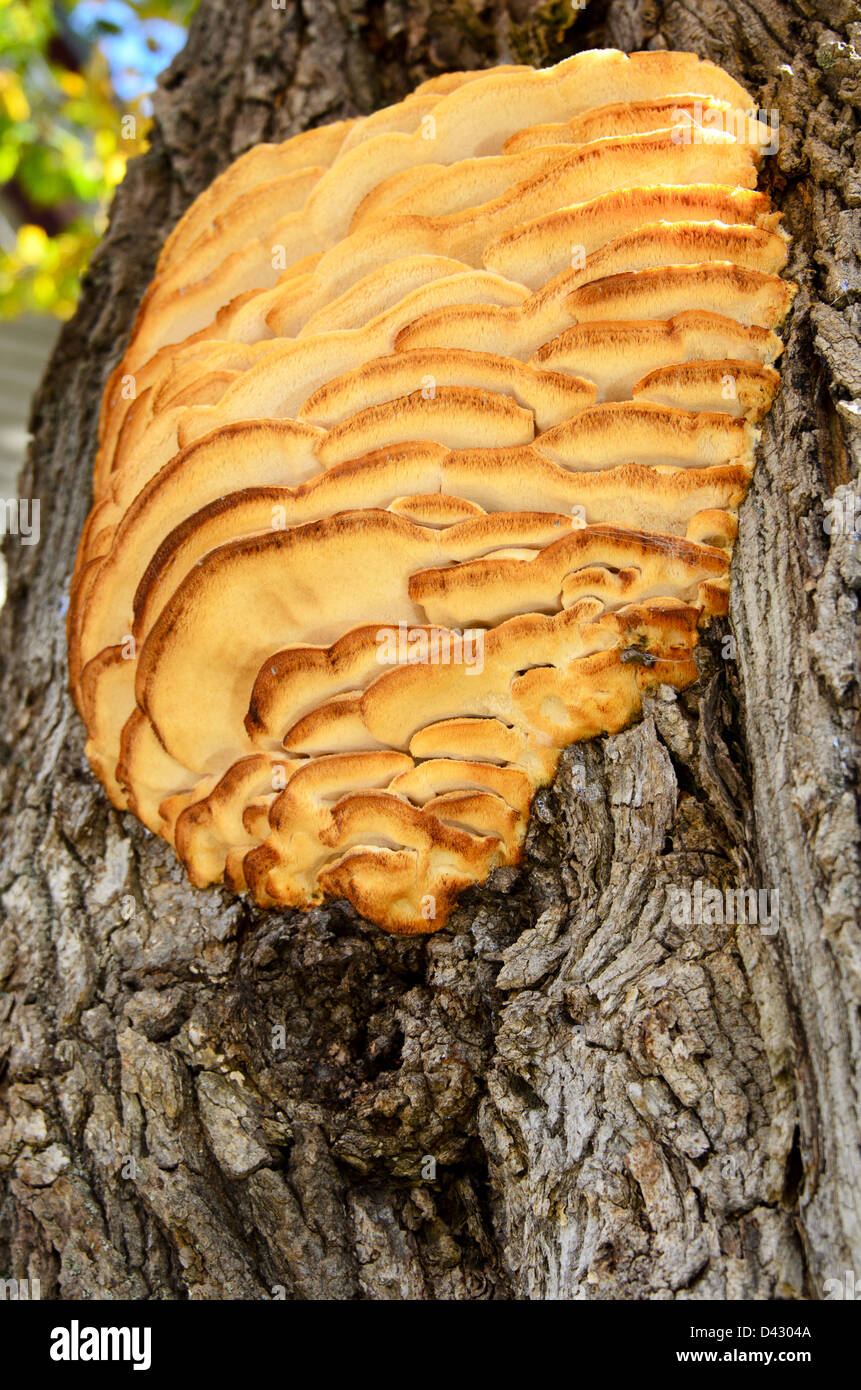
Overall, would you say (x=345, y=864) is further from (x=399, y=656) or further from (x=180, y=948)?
(x=180, y=948)

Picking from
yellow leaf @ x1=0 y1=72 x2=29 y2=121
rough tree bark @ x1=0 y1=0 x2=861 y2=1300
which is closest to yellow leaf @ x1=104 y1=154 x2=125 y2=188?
yellow leaf @ x1=0 y1=72 x2=29 y2=121

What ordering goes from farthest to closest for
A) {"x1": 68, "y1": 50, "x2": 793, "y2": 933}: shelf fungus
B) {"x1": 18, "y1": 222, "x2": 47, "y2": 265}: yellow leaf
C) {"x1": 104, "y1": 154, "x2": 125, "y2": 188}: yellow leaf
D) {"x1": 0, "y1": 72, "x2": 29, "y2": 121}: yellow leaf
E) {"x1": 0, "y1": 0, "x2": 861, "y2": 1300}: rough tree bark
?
{"x1": 18, "y1": 222, "x2": 47, "y2": 265}: yellow leaf
{"x1": 0, "y1": 72, "x2": 29, "y2": 121}: yellow leaf
{"x1": 104, "y1": 154, "x2": 125, "y2": 188}: yellow leaf
{"x1": 68, "y1": 50, "x2": 793, "y2": 933}: shelf fungus
{"x1": 0, "y1": 0, "x2": 861, "y2": 1300}: rough tree bark

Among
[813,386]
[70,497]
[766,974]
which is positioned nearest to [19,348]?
[70,497]

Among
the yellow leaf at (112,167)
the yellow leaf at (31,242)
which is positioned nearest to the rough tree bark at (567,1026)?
the yellow leaf at (112,167)

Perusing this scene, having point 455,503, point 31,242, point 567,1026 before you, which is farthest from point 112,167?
point 567,1026

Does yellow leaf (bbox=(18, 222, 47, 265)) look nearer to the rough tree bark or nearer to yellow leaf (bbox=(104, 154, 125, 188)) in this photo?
yellow leaf (bbox=(104, 154, 125, 188))

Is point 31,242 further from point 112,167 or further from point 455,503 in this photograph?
point 455,503
